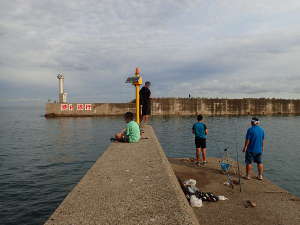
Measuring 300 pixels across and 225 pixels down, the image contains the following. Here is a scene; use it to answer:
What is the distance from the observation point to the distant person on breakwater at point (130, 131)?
26.8ft

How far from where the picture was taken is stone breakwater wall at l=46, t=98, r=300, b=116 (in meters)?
50.8

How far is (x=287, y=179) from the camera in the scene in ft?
35.1

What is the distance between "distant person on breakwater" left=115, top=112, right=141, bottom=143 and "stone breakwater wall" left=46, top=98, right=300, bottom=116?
44.0 m

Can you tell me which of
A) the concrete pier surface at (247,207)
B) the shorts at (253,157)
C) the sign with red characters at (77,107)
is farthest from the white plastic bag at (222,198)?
the sign with red characters at (77,107)

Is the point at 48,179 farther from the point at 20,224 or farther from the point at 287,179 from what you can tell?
the point at 287,179

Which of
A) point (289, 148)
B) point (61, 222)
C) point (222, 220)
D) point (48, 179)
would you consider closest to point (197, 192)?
point (222, 220)

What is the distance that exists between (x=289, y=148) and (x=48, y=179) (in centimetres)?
1815

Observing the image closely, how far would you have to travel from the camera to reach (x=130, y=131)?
8.42m

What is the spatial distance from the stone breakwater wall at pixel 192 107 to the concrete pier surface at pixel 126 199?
47643 millimetres

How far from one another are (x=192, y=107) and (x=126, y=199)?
2083 inches

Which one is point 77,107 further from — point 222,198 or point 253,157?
point 222,198

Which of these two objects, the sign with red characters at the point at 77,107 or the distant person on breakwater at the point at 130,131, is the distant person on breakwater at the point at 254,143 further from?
the sign with red characters at the point at 77,107

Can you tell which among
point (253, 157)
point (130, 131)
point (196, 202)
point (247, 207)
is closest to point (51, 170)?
point (130, 131)

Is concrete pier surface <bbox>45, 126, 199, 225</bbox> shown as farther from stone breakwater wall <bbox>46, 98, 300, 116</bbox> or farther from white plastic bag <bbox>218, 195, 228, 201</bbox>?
stone breakwater wall <bbox>46, 98, 300, 116</bbox>
